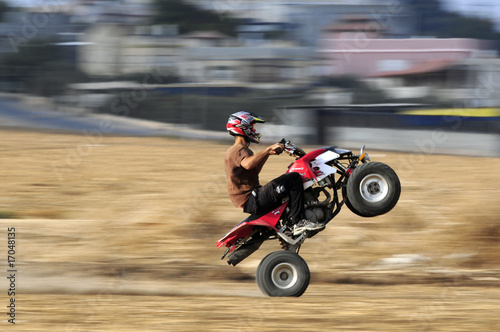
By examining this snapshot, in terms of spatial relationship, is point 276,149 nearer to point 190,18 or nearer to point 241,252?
point 241,252

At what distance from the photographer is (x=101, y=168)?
59.6 feet

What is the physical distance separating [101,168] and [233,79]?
32.6 ft

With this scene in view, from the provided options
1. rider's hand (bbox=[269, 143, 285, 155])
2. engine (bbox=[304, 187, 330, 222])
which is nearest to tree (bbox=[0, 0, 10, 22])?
engine (bbox=[304, 187, 330, 222])

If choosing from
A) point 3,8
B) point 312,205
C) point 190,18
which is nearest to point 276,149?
point 312,205

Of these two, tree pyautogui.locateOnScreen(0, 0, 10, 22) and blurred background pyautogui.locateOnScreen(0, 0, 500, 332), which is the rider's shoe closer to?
blurred background pyautogui.locateOnScreen(0, 0, 500, 332)

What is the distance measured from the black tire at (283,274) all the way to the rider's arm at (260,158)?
1.17m

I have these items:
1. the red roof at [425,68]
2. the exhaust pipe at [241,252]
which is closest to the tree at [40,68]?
the red roof at [425,68]

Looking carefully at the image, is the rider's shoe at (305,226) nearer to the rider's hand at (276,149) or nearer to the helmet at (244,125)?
the rider's hand at (276,149)

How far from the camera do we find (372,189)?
7.50 meters

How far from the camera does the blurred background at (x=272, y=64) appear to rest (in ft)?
77.5

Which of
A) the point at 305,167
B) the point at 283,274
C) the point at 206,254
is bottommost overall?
the point at 206,254

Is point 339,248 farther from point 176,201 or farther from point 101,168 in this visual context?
point 101,168

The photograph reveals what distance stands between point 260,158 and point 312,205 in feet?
3.16

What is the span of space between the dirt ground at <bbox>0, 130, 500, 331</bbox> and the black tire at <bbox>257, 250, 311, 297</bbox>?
213 mm
